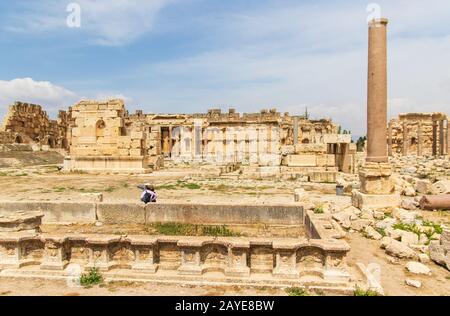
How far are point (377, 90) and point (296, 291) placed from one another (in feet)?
24.0

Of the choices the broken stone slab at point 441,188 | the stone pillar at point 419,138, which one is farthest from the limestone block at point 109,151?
the stone pillar at point 419,138

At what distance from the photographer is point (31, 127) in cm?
3102

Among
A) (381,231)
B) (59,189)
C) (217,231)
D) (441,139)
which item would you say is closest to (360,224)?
(381,231)

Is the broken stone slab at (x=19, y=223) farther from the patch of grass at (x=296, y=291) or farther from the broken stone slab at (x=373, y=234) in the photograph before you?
the broken stone slab at (x=373, y=234)

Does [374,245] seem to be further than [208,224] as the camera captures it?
No

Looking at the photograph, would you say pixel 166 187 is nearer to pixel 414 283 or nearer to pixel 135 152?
pixel 135 152

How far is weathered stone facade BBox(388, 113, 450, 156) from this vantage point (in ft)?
111

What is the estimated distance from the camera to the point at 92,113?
18.3 meters

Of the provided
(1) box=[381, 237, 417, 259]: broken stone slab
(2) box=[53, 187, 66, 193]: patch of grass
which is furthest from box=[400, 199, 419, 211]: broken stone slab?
A: (2) box=[53, 187, 66, 193]: patch of grass
